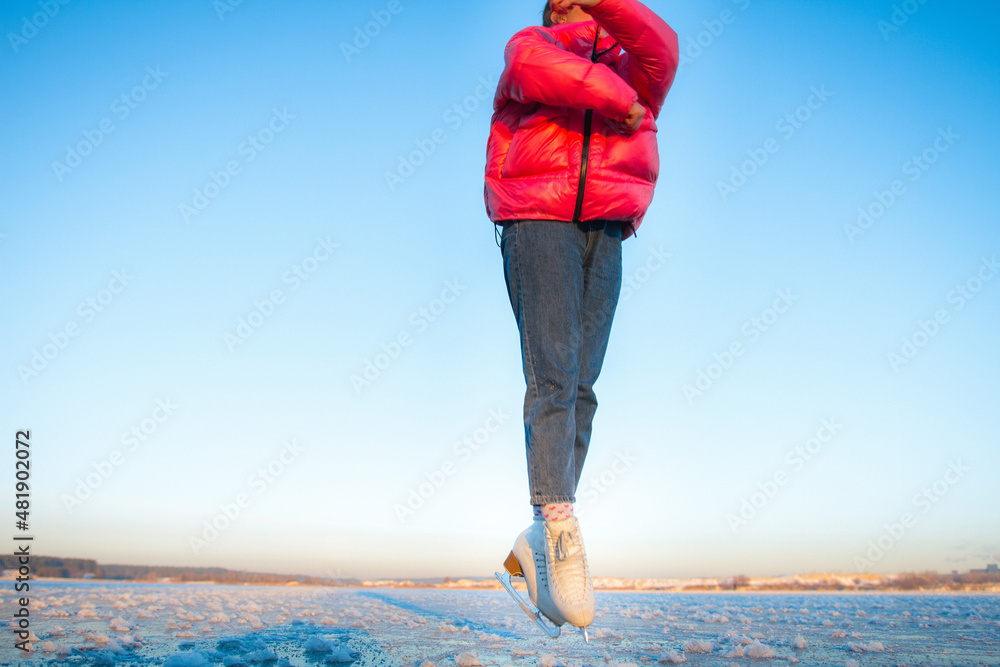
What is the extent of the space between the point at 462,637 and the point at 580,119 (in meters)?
2.31

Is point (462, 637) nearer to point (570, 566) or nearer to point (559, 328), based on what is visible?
point (570, 566)

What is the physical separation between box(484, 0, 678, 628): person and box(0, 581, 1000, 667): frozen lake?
0.55 m

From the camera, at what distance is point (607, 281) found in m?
2.15

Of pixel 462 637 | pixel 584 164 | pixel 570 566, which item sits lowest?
pixel 462 637

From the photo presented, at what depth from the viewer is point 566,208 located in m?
1.97

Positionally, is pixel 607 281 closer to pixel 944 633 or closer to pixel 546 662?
pixel 546 662

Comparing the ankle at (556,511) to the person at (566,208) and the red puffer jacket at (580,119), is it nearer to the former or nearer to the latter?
the person at (566,208)

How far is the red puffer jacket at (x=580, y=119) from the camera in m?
1.81

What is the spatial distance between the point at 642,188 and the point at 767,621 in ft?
9.10

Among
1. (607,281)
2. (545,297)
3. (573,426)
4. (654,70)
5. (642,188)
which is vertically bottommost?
(573,426)

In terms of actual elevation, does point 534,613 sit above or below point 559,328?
below

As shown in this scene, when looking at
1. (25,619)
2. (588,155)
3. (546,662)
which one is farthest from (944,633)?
(25,619)

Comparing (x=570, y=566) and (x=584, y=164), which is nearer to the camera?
(x=570, y=566)

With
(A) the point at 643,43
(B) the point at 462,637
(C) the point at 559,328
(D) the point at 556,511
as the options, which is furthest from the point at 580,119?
(B) the point at 462,637
